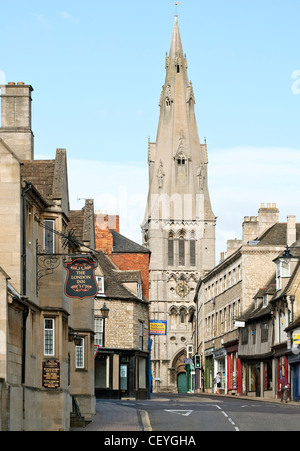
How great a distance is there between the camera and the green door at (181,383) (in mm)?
154450

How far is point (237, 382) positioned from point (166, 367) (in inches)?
3149

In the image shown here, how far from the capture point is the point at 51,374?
28984mm

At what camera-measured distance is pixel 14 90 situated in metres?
33.4

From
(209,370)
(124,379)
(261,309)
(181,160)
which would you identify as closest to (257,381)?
(261,309)

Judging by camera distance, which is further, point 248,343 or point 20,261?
point 248,343

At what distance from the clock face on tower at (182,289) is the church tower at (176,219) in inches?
2.0

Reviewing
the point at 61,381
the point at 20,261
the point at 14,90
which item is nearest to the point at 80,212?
the point at 14,90

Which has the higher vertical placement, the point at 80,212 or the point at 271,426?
the point at 80,212

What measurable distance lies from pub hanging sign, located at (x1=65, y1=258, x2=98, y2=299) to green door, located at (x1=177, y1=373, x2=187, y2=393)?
128046 mm

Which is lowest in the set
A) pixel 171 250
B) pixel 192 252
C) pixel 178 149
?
pixel 192 252

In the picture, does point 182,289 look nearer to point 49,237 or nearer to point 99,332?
point 99,332

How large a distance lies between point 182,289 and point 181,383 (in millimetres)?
17316

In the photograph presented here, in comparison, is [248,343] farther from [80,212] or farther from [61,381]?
[61,381]

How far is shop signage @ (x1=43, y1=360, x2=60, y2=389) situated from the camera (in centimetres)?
2888
